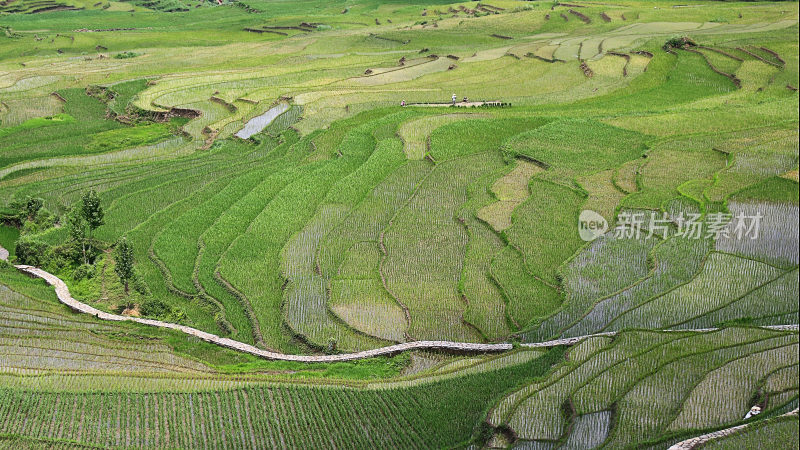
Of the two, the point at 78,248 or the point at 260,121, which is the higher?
the point at 260,121

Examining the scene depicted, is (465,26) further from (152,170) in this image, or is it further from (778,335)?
(778,335)

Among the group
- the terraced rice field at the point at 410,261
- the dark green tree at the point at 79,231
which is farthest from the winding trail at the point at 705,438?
the dark green tree at the point at 79,231

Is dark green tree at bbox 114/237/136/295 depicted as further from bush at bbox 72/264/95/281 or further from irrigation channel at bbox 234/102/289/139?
irrigation channel at bbox 234/102/289/139

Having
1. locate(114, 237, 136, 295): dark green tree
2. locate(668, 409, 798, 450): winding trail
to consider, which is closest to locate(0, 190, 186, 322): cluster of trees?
locate(114, 237, 136, 295): dark green tree

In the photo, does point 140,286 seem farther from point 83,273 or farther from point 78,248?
point 78,248

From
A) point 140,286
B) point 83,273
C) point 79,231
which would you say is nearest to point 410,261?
point 140,286

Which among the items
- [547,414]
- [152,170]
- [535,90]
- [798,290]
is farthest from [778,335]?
[535,90]
